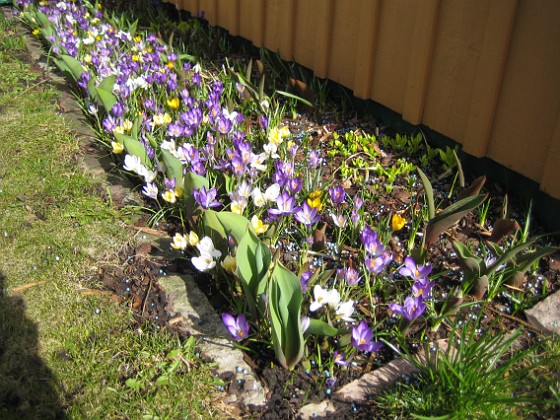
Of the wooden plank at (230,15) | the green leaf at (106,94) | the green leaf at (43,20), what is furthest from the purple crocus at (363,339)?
the green leaf at (43,20)

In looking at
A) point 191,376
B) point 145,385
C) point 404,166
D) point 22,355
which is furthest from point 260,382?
point 404,166

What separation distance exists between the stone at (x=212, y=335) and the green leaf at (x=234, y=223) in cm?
34

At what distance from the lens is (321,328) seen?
178cm

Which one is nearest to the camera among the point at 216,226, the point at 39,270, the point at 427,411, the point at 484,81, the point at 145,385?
the point at 427,411

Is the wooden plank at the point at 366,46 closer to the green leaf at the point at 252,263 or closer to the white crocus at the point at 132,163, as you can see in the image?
the white crocus at the point at 132,163

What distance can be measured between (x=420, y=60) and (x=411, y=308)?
1500mm

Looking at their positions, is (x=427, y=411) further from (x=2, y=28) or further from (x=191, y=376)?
(x=2, y=28)

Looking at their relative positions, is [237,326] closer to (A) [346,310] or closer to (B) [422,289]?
(A) [346,310]

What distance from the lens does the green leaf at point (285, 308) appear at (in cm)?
172

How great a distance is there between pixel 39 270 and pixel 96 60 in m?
1.95

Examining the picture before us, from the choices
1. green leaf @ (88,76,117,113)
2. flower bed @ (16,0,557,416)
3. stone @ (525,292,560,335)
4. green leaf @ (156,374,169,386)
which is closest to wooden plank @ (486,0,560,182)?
flower bed @ (16,0,557,416)

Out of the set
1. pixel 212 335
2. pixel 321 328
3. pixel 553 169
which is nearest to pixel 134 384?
pixel 212 335

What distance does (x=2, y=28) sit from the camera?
5.13 meters

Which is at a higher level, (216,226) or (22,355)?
(216,226)
